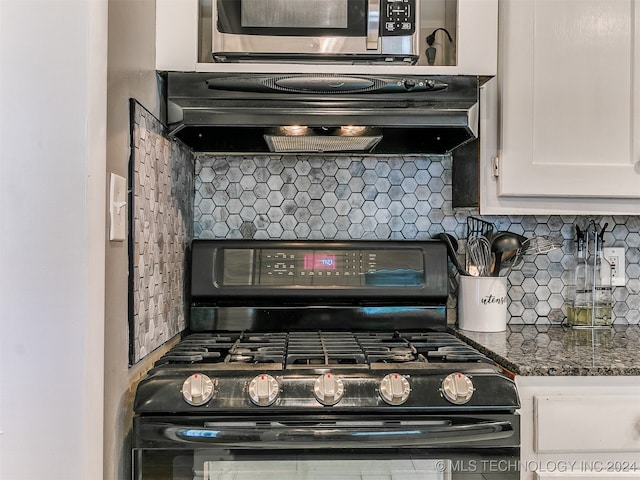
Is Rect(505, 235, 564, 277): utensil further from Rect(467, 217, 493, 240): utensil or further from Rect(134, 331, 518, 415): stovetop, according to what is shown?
Rect(134, 331, 518, 415): stovetop

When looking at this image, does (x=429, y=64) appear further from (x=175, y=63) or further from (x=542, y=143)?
(x=175, y=63)

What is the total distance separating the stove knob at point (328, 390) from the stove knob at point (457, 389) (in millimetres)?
216

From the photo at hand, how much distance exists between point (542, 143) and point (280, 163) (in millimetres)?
818

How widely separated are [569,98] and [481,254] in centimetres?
52

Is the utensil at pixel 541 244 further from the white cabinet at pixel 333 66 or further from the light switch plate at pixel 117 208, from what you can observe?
the light switch plate at pixel 117 208

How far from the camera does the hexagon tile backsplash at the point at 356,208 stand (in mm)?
1762

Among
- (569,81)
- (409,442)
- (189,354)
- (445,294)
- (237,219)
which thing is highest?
(569,81)

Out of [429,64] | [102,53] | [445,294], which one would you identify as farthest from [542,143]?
[102,53]

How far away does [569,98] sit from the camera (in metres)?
1.42

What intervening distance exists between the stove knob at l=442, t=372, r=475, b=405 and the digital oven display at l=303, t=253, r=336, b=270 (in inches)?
25.0

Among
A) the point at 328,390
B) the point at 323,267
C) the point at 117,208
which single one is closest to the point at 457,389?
the point at 328,390

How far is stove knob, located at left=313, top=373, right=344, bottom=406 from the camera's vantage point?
104 cm

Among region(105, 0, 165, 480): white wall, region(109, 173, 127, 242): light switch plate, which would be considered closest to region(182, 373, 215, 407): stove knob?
region(105, 0, 165, 480): white wall

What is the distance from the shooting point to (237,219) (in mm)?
1763
